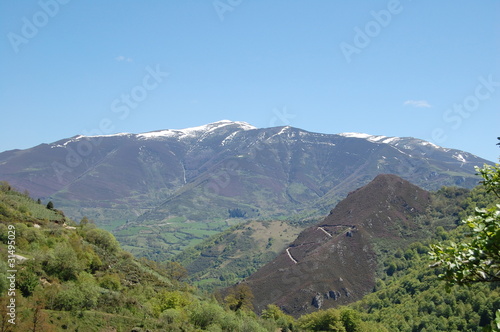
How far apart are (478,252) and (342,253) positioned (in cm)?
12763

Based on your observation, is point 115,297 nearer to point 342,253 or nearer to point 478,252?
point 478,252

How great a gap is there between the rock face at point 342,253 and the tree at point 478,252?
106213mm

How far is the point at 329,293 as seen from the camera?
113125 millimetres

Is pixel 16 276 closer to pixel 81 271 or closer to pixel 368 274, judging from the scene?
pixel 81 271

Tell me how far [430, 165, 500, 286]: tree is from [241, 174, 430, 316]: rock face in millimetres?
106213

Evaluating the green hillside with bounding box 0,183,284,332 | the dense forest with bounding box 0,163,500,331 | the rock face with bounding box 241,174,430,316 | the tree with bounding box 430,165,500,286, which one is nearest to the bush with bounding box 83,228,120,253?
the dense forest with bounding box 0,163,500,331

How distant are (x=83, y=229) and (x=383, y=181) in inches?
5296

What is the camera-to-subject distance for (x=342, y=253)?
13038 centimetres

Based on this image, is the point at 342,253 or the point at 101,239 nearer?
the point at 101,239

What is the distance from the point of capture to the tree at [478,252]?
25.6ft

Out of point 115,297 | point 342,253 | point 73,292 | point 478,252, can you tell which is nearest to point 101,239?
point 115,297

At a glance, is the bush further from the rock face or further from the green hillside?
the rock face

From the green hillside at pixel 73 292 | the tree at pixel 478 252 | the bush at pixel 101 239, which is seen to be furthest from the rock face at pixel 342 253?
the tree at pixel 478 252

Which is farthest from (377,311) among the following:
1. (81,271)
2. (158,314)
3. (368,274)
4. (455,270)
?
(455,270)
